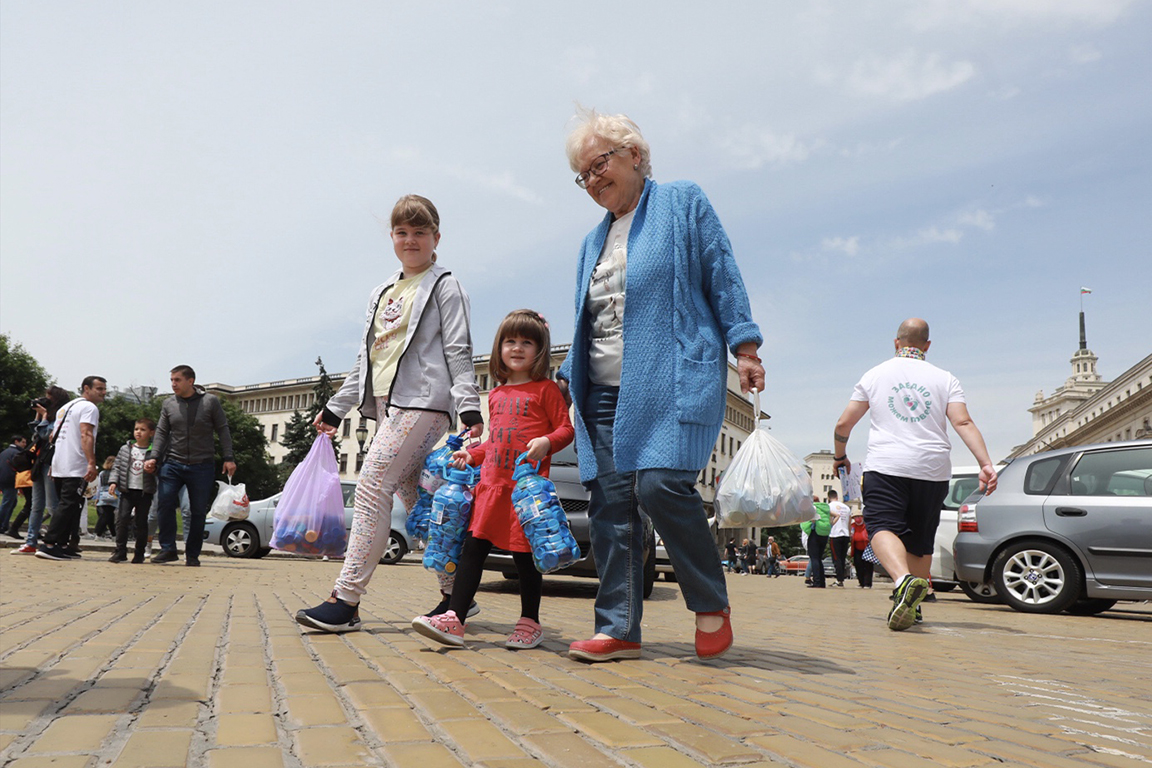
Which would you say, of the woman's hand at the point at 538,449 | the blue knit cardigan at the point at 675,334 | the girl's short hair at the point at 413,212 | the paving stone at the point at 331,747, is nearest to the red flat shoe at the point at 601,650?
the blue knit cardigan at the point at 675,334

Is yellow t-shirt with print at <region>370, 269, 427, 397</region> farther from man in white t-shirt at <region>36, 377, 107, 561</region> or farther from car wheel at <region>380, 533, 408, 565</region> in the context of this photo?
car wheel at <region>380, 533, 408, 565</region>

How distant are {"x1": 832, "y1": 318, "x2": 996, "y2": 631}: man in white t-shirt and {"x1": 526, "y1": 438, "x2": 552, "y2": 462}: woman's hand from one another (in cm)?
304

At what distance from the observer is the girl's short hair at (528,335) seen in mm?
4215

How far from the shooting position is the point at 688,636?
16.0 feet

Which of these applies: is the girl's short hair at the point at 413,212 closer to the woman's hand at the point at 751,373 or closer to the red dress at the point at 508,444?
the red dress at the point at 508,444

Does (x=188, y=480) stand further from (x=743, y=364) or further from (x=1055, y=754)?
(x=1055, y=754)

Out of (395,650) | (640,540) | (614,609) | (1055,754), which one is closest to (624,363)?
(640,540)

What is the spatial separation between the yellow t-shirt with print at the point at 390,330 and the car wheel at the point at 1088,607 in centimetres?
717

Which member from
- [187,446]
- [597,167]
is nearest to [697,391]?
[597,167]

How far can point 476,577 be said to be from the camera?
13.1 ft

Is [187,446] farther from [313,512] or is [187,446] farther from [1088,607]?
[1088,607]

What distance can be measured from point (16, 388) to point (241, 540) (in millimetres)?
48077

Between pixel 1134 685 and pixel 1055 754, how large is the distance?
1.78 meters

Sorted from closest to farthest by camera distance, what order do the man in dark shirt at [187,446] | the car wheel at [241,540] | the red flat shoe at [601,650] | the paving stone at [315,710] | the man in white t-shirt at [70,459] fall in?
the paving stone at [315,710] → the red flat shoe at [601,650] → the man in dark shirt at [187,446] → the man in white t-shirt at [70,459] → the car wheel at [241,540]
